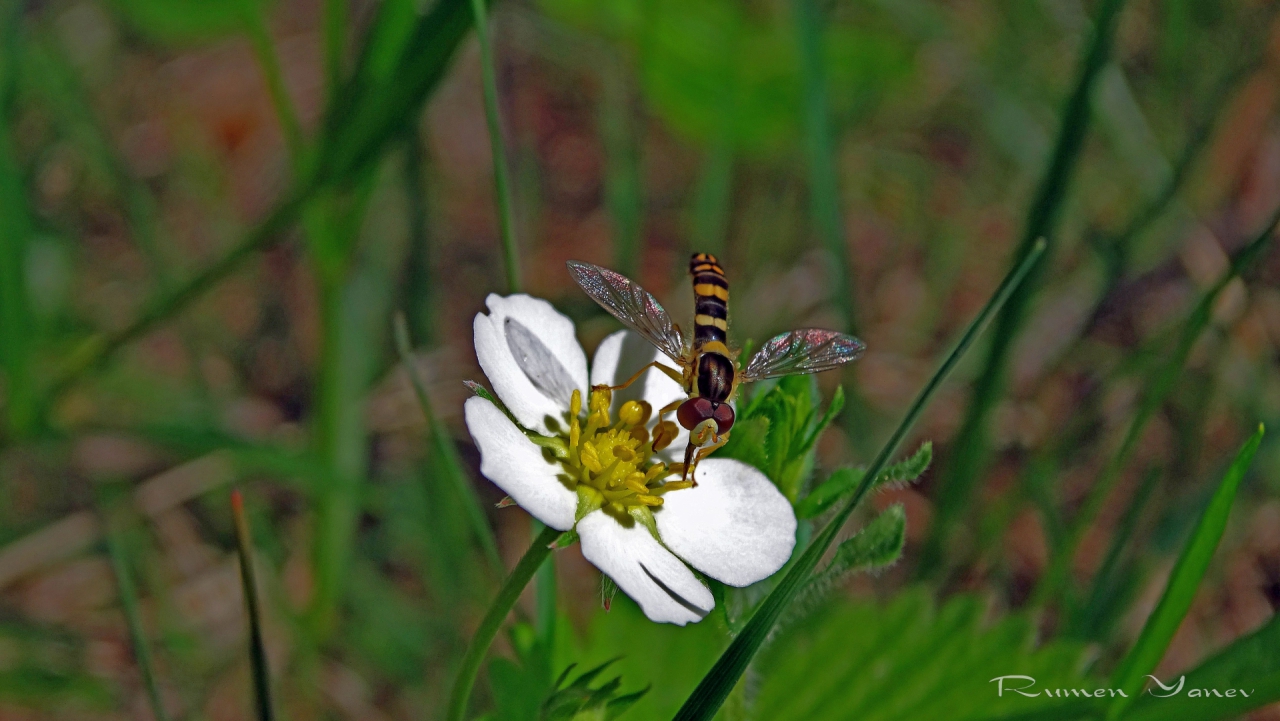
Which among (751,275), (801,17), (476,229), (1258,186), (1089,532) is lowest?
(1089,532)

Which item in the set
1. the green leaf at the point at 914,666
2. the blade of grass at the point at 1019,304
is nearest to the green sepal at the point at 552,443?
the green leaf at the point at 914,666

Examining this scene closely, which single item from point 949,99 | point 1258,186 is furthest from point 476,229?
point 1258,186

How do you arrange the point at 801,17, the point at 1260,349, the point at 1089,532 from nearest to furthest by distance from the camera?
the point at 801,17, the point at 1089,532, the point at 1260,349

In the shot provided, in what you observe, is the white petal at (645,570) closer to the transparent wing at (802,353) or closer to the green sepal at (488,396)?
the green sepal at (488,396)

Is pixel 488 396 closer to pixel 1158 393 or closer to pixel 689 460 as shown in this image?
pixel 689 460

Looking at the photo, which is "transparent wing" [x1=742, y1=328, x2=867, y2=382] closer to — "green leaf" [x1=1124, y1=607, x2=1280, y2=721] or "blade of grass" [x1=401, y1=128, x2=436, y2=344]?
"green leaf" [x1=1124, y1=607, x2=1280, y2=721]

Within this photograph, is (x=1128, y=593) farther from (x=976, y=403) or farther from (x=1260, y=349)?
(x=1260, y=349)
